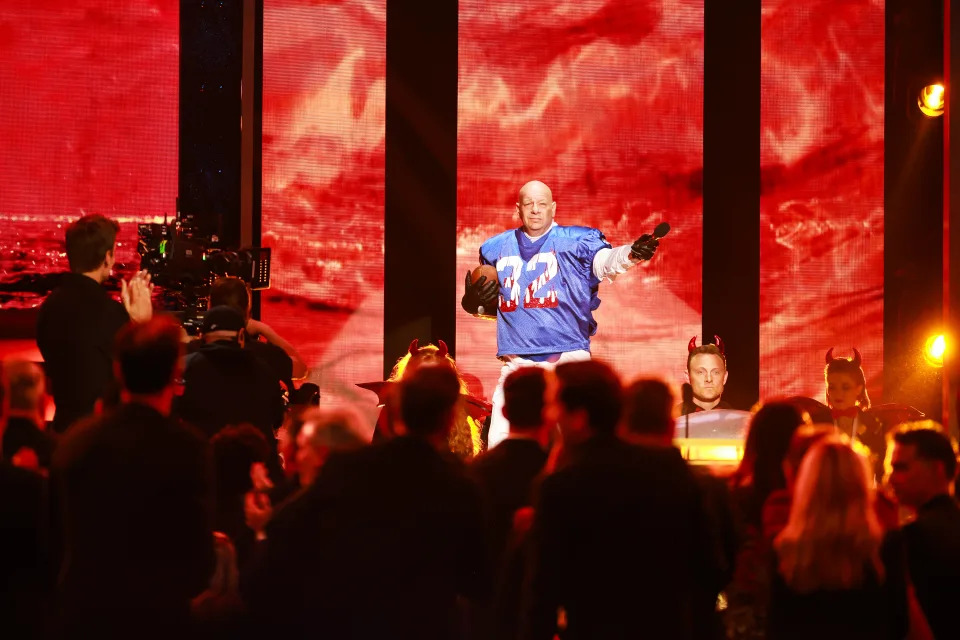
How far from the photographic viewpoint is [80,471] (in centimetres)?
256

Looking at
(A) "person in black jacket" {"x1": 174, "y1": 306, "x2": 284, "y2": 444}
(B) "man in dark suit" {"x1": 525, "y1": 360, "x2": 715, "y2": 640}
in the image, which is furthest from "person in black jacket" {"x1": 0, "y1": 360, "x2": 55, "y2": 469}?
(B) "man in dark suit" {"x1": 525, "y1": 360, "x2": 715, "y2": 640}

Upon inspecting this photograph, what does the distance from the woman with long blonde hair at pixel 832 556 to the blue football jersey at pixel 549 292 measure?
11.5 ft

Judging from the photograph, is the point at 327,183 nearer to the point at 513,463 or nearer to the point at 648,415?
the point at 513,463

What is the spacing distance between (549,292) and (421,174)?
2.05 meters

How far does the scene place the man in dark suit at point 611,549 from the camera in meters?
2.61

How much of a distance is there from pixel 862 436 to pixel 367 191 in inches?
149

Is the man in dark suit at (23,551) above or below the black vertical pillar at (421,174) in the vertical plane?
below

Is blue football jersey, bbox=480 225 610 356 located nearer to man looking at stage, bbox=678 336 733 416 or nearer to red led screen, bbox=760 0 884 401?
man looking at stage, bbox=678 336 733 416

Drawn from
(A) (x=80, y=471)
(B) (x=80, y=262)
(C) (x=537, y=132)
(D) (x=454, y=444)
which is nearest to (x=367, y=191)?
(C) (x=537, y=132)

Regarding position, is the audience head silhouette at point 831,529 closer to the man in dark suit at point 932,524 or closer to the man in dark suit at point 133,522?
the man in dark suit at point 932,524

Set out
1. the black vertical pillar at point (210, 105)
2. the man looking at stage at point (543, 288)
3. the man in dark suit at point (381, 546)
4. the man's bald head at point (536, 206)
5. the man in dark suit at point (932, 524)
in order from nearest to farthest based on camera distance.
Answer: the man in dark suit at point (381, 546)
the man in dark suit at point (932, 524)
the man looking at stage at point (543, 288)
the man's bald head at point (536, 206)
the black vertical pillar at point (210, 105)

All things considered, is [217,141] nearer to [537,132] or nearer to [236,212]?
[236,212]

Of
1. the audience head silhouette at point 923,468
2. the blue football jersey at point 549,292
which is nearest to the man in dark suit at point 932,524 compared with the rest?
the audience head silhouette at point 923,468

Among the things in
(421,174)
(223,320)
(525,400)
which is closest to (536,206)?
(421,174)
